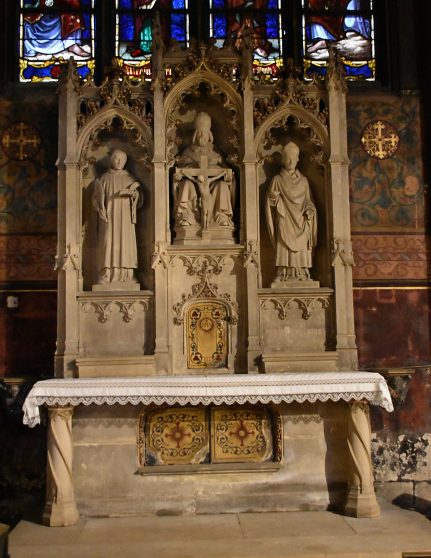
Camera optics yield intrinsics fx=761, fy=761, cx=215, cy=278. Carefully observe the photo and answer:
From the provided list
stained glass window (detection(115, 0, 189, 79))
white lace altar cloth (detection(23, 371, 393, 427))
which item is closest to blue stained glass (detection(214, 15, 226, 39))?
stained glass window (detection(115, 0, 189, 79))

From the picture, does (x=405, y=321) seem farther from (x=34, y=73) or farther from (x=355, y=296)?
(x=34, y=73)

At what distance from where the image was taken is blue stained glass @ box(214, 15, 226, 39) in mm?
9781

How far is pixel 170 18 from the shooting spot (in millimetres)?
9828

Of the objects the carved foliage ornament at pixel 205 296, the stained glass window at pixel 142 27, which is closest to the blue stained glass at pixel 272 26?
the stained glass window at pixel 142 27

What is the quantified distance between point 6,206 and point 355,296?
426 cm

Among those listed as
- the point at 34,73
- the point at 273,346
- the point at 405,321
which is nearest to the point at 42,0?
the point at 34,73

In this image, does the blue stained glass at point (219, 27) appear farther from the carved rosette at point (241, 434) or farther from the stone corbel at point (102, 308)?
the carved rosette at point (241, 434)

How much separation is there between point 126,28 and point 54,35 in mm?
925

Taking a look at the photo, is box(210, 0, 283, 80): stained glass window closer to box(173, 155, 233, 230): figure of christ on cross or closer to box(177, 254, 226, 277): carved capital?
box(173, 155, 233, 230): figure of christ on cross

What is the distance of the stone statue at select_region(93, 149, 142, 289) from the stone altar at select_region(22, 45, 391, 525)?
0.11 m

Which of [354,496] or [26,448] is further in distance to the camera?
[26,448]

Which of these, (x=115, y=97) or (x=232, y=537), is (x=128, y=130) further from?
(x=232, y=537)

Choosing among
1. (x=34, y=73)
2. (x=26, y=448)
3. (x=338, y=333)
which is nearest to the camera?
(x=338, y=333)

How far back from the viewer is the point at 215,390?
23.4 feet
